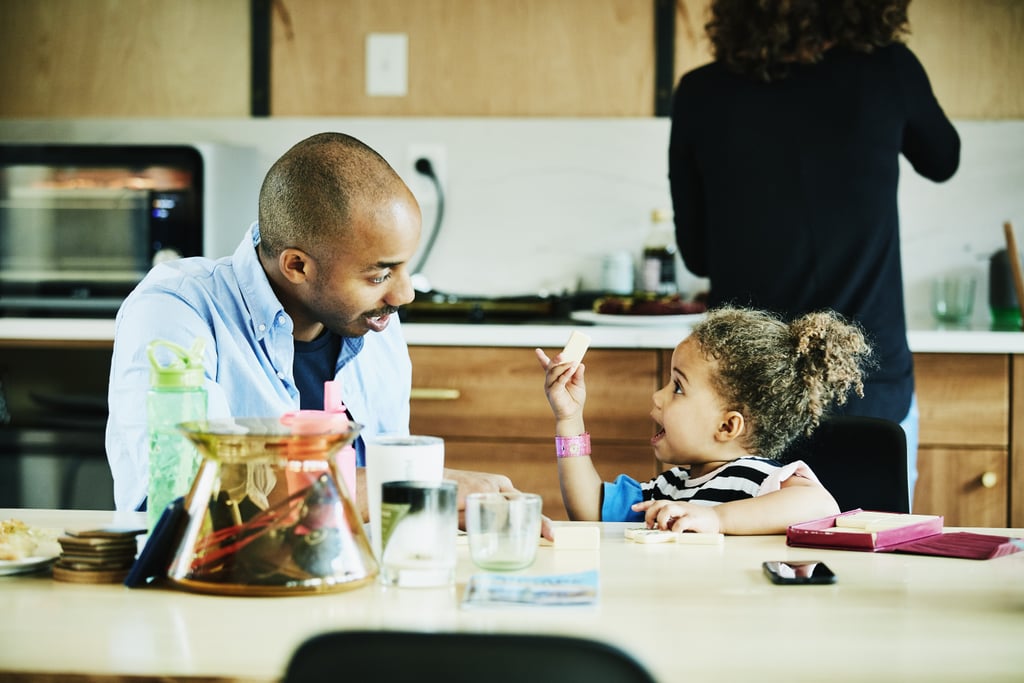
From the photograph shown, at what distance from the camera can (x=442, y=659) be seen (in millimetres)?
662

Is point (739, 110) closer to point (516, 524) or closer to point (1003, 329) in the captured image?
point (1003, 329)

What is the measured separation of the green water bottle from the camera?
3.90ft

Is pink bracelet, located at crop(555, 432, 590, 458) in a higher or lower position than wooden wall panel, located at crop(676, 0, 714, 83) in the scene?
lower

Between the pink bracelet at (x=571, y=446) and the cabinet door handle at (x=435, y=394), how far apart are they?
1.03 m

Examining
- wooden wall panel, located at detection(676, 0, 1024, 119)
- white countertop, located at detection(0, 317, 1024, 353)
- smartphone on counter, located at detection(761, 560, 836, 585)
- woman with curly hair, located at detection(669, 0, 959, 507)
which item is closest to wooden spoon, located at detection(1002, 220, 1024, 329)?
white countertop, located at detection(0, 317, 1024, 353)

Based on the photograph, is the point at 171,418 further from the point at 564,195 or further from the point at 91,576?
the point at 564,195

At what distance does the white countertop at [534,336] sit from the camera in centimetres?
277

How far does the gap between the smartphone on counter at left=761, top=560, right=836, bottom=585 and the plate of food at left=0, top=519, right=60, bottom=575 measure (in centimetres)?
71

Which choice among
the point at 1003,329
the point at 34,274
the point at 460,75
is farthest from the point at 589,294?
the point at 34,274

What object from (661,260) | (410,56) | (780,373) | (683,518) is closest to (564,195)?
(661,260)

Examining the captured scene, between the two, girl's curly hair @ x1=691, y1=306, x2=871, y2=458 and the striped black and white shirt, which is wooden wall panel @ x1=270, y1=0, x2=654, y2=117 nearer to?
girl's curly hair @ x1=691, y1=306, x2=871, y2=458

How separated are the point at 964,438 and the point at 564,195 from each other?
51.0 inches

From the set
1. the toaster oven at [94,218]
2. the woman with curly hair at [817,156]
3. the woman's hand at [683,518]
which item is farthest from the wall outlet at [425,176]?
the woman's hand at [683,518]

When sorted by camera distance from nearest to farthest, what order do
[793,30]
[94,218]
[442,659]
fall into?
[442,659]
[793,30]
[94,218]
